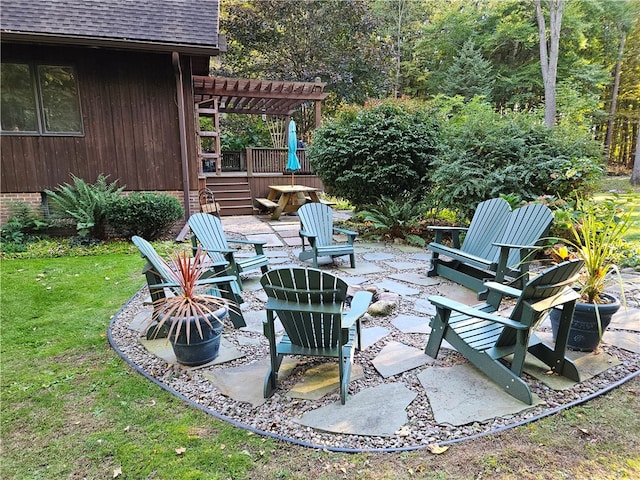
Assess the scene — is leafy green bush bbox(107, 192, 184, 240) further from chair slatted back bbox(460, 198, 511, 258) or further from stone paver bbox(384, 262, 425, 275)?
chair slatted back bbox(460, 198, 511, 258)

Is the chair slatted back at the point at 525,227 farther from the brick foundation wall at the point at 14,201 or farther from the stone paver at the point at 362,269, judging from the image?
the brick foundation wall at the point at 14,201

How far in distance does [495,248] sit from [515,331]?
82.6 inches

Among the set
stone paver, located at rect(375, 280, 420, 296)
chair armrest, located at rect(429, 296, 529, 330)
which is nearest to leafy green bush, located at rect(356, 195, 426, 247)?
stone paver, located at rect(375, 280, 420, 296)

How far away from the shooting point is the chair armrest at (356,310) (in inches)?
94.5

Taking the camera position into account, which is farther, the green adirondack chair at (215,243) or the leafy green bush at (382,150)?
the leafy green bush at (382,150)

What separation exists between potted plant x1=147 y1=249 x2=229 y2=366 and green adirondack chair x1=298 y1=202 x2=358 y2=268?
7.62 ft

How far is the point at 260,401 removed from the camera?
2.34m

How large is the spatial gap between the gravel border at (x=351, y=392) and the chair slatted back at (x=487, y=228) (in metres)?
1.72

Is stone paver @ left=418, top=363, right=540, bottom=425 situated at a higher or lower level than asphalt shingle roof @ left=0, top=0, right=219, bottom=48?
lower

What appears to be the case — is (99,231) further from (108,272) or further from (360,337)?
(360,337)

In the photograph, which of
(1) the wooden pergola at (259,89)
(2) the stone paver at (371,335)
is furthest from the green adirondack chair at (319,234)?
(1) the wooden pergola at (259,89)

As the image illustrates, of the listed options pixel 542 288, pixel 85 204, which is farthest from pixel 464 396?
pixel 85 204

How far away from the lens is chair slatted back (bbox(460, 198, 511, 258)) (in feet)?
14.4

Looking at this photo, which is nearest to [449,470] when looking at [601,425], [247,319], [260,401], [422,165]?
[601,425]
